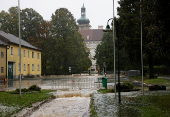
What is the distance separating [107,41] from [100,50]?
3714 mm

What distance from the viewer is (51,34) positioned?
210 feet

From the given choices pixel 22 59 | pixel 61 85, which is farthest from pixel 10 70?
pixel 61 85

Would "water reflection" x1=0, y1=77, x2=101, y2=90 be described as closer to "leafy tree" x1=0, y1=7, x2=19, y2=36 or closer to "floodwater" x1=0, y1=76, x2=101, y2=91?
"floodwater" x1=0, y1=76, x2=101, y2=91

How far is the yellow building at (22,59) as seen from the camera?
41.8 m

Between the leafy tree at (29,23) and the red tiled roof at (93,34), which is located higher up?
the red tiled roof at (93,34)

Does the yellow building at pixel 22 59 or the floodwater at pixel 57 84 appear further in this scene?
the yellow building at pixel 22 59

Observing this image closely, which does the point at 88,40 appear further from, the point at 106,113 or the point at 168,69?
the point at 106,113

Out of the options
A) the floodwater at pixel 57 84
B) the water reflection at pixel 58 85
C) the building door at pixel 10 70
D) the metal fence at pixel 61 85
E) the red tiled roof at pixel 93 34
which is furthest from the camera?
the red tiled roof at pixel 93 34

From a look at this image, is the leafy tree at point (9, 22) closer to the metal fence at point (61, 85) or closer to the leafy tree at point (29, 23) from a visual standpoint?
the leafy tree at point (29, 23)

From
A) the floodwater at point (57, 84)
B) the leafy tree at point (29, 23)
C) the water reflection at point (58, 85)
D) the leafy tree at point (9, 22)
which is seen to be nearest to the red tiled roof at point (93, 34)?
the leafy tree at point (29, 23)

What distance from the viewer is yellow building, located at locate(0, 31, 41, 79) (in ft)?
137

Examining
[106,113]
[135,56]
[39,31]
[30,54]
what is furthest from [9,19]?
[106,113]

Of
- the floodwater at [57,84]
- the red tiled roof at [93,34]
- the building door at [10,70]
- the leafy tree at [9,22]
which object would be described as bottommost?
the floodwater at [57,84]

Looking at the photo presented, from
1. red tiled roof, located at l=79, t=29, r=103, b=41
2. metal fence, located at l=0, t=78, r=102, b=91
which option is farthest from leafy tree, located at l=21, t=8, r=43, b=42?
red tiled roof, located at l=79, t=29, r=103, b=41
